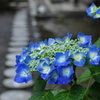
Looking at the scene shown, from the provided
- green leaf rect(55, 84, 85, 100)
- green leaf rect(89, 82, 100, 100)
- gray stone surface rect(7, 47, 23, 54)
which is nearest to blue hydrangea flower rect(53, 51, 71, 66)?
green leaf rect(55, 84, 85, 100)

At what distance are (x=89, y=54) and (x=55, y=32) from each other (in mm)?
5816

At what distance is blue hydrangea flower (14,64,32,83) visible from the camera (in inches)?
25.4

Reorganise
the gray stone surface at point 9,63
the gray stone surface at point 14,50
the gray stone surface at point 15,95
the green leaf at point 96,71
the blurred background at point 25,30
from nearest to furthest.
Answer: the green leaf at point 96,71 → the gray stone surface at point 15,95 → the blurred background at point 25,30 → the gray stone surface at point 9,63 → the gray stone surface at point 14,50

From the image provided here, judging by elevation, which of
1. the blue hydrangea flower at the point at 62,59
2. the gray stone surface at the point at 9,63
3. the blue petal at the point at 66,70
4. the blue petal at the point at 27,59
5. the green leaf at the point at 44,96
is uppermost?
the blue hydrangea flower at the point at 62,59

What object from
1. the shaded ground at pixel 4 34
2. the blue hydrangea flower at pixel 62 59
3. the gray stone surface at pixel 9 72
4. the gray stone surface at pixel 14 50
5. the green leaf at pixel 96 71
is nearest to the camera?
the blue hydrangea flower at pixel 62 59

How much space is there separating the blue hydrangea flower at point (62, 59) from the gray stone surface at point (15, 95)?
256cm

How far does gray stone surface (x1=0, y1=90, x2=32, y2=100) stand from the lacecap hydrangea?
250 cm

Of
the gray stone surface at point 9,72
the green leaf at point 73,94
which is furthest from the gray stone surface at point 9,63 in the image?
the green leaf at point 73,94

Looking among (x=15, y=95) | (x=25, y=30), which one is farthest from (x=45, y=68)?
(x=25, y=30)

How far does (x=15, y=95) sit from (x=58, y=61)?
8.67 ft

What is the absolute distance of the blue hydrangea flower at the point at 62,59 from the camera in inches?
23.6

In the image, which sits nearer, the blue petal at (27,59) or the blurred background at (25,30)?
the blue petal at (27,59)

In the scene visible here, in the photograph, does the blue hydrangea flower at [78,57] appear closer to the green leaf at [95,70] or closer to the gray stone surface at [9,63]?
the green leaf at [95,70]

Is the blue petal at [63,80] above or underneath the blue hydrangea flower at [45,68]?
underneath
